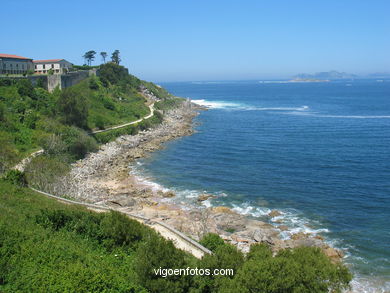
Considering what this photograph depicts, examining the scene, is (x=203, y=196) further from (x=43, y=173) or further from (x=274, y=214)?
(x=43, y=173)

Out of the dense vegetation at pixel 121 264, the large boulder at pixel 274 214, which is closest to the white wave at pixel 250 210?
the large boulder at pixel 274 214

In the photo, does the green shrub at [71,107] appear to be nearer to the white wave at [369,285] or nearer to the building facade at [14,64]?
the building facade at [14,64]

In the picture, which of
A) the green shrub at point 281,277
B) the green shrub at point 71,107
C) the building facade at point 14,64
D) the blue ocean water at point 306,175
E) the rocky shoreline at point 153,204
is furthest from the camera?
the building facade at point 14,64

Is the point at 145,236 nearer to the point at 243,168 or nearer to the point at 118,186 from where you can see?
the point at 118,186

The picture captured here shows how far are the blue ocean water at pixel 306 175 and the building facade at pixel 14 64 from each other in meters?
35.3

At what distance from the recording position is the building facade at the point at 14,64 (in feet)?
227

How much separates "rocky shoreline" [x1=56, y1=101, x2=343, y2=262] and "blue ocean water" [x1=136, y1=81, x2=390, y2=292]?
1.96 m

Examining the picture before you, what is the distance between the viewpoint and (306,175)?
44.4 metres

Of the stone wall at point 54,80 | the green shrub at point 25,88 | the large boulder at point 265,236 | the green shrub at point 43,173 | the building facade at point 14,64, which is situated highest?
the building facade at point 14,64

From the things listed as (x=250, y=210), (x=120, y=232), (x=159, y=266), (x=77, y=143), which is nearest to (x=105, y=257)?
(x=120, y=232)

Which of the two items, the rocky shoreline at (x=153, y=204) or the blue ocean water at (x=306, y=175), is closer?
the rocky shoreline at (x=153, y=204)

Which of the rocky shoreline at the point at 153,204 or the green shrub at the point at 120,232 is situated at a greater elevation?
the green shrub at the point at 120,232

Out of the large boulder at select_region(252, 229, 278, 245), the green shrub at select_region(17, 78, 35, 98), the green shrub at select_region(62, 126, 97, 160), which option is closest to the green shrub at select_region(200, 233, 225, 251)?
the large boulder at select_region(252, 229, 278, 245)

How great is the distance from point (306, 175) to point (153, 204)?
19.6 meters
